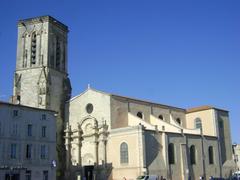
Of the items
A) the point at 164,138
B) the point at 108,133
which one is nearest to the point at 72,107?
the point at 108,133

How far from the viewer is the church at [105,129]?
4334 centimetres

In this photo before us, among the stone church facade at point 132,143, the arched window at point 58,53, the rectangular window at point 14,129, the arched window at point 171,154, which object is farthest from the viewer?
the arched window at point 58,53

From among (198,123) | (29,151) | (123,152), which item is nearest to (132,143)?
(123,152)

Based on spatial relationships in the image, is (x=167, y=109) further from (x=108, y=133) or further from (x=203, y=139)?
(x=108, y=133)

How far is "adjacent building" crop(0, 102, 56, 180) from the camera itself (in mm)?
34594

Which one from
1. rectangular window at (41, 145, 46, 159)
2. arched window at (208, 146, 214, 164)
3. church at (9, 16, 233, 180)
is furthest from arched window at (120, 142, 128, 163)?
arched window at (208, 146, 214, 164)

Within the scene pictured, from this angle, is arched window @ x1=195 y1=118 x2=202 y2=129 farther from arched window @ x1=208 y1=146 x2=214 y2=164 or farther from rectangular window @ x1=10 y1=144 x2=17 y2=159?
rectangular window @ x1=10 y1=144 x2=17 y2=159

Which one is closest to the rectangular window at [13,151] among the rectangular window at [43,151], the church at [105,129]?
the rectangular window at [43,151]

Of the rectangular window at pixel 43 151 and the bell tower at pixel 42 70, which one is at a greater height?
the bell tower at pixel 42 70

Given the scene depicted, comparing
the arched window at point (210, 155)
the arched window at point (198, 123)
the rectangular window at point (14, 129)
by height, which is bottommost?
the arched window at point (210, 155)

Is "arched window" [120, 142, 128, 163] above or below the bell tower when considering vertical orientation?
below

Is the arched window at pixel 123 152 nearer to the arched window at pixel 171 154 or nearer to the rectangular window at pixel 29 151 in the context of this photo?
the arched window at pixel 171 154

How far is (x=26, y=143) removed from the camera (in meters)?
36.5

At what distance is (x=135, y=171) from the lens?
41.6m
